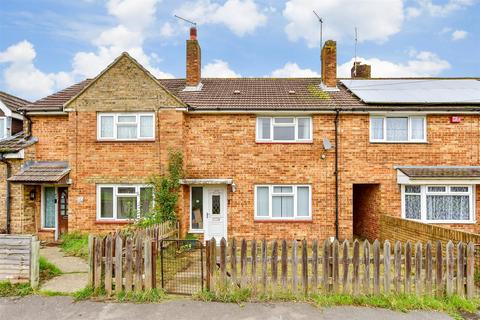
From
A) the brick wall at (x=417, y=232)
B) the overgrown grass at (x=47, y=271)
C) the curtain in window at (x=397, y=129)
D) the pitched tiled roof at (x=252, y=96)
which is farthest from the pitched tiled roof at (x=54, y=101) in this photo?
the brick wall at (x=417, y=232)

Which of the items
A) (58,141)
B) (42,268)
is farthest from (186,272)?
(58,141)

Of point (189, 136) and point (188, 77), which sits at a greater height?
point (188, 77)

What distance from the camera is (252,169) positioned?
12125 mm

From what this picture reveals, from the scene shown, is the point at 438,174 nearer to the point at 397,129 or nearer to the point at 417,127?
the point at 417,127

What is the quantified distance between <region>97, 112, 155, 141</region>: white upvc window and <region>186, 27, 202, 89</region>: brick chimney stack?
3378 mm

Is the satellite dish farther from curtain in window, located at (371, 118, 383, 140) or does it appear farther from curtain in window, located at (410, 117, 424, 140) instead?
curtain in window, located at (410, 117, 424, 140)

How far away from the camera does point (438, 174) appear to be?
11430mm

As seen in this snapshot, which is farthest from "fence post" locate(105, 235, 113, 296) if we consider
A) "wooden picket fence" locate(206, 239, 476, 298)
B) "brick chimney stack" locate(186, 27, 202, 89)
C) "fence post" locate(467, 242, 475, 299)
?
"brick chimney stack" locate(186, 27, 202, 89)

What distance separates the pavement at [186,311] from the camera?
558cm

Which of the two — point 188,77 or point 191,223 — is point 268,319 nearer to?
point 191,223

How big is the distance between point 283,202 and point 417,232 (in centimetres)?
451

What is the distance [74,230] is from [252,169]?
694cm

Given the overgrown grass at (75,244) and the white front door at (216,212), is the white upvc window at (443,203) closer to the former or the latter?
the white front door at (216,212)

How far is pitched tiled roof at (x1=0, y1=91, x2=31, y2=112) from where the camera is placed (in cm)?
1336
